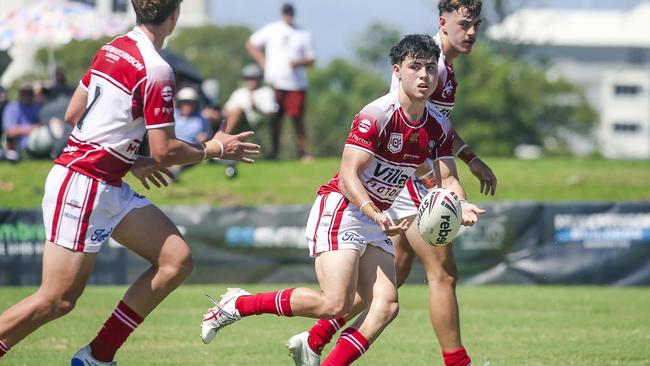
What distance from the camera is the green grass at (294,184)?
1981 cm

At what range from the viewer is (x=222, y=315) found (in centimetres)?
793

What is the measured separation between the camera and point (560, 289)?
16281 millimetres

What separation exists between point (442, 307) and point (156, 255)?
203 cm

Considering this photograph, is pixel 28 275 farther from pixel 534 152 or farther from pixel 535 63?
pixel 535 63

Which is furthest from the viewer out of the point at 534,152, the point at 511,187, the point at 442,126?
the point at 534,152

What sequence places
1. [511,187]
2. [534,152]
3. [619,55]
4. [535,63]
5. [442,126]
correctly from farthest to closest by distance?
1. [619,55]
2. [535,63]
3. [534,152]
4. [511,187]
5. [442,126]

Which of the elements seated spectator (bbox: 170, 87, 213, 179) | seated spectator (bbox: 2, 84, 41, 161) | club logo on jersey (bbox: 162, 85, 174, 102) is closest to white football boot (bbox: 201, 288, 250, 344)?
club logo on jersey (bbox: 162, 85, 174, 102)

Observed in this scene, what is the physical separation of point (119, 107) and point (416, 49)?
1.94 meters

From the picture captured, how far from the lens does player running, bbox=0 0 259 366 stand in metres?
6.92

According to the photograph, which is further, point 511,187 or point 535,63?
point 535,63

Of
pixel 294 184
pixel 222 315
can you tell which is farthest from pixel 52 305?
pixel 294 184

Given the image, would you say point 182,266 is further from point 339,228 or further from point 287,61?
point 287,61

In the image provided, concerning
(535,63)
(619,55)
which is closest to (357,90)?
(535,63)

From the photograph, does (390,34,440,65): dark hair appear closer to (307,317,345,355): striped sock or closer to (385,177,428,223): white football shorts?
(385,177,428,223): white football shorts
